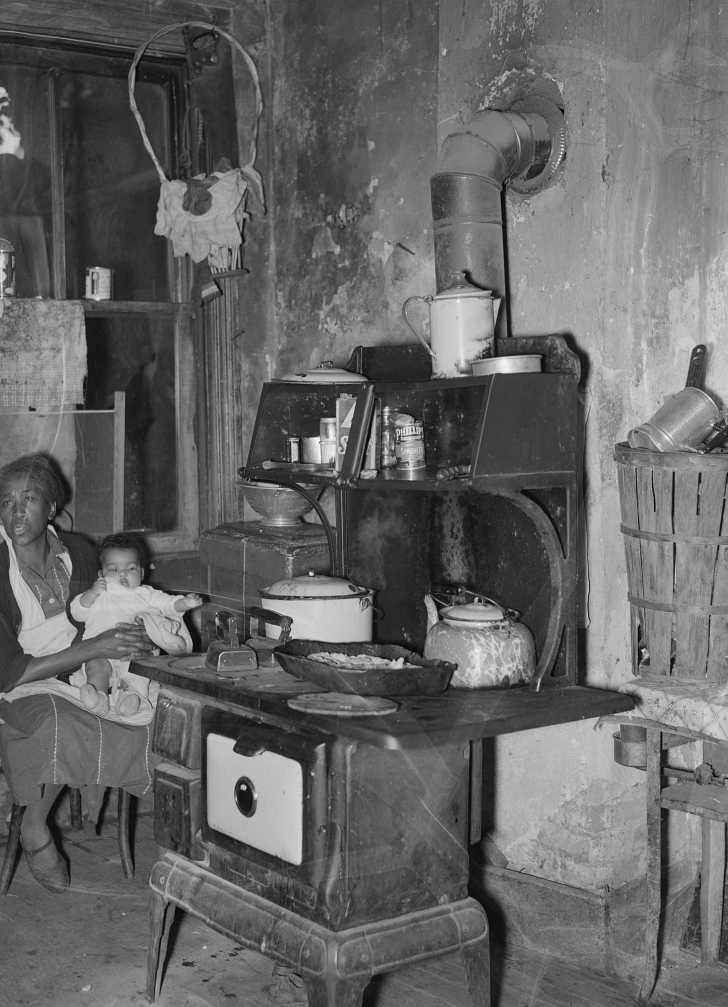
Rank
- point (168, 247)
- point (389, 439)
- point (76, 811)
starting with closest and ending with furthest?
point (389, 439) → point (76, 811) → point (168, 247)

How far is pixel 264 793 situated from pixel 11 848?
57.3 inches

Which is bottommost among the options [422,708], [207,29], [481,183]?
[422,708]

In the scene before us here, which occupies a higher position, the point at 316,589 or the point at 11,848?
the point at 316,589

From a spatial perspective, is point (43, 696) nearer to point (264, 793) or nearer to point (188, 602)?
point (188, 602)

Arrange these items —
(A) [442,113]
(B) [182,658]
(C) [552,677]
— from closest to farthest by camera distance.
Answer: (C) [552,677] < (B) [182,658] < (A) [442,113]

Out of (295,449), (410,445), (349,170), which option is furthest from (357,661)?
(349,170)

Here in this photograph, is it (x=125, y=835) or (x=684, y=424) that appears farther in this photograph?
(x=125, y=835)

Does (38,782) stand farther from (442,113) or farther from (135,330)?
(442,113)

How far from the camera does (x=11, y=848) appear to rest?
12.5 ft

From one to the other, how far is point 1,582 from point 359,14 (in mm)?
2352

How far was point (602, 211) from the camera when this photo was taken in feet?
10.3

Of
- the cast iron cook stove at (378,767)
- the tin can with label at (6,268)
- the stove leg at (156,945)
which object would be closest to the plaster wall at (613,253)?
the cast iron cook stove at (378,767)

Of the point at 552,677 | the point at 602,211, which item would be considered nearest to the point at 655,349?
the point at 602,211

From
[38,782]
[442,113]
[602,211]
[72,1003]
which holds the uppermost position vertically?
[442,113]
